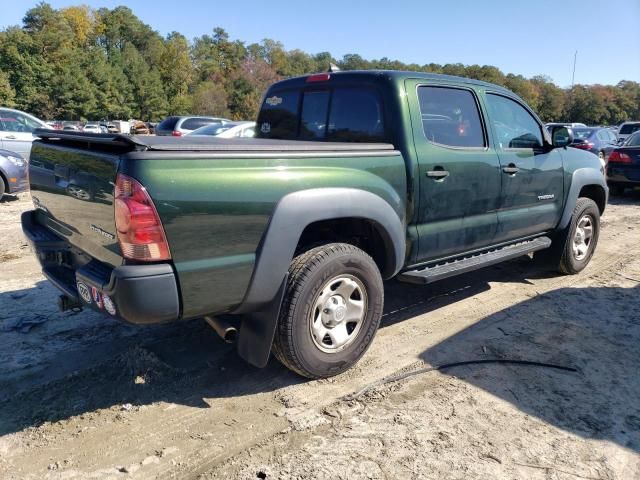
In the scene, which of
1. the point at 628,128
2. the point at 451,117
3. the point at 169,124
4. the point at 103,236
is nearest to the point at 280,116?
the point at 451,117

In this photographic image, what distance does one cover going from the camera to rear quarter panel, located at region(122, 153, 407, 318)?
2.52 metres

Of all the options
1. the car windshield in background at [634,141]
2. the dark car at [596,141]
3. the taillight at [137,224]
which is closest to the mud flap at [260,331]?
the taillight at [137,224]

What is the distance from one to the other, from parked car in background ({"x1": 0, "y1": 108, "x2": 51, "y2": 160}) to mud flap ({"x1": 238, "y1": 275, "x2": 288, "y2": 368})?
1081cm

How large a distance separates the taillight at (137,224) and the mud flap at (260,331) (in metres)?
0.71

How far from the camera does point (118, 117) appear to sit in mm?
87938

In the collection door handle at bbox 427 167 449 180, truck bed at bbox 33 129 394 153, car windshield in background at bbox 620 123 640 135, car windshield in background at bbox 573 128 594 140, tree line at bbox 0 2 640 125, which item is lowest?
door handle at bbox 427 167 449 180

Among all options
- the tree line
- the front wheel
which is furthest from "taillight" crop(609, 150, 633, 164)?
the tree line

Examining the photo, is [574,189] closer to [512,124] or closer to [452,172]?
[512,124]

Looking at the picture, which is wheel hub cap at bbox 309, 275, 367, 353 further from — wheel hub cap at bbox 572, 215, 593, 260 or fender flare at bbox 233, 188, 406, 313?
wheel hub cap at bbox 572, 215, 593, 260

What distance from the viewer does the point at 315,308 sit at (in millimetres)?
3189

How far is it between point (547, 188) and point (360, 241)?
7.49 feet

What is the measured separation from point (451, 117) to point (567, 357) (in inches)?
78.4

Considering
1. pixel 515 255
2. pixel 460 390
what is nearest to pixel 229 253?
pixel 460 390

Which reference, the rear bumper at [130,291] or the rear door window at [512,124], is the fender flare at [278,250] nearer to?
the rear bumper at [130,291]
